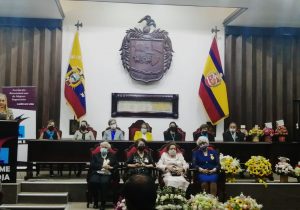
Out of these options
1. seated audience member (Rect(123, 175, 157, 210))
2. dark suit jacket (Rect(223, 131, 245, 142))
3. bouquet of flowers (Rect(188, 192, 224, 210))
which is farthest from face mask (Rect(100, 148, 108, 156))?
seated audience member (Rect(123, 175, 157, 210))

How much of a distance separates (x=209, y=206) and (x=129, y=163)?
2.52 meters

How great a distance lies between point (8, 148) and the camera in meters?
6.92

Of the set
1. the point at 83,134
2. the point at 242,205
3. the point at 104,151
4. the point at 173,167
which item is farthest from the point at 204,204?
the point at 83,134

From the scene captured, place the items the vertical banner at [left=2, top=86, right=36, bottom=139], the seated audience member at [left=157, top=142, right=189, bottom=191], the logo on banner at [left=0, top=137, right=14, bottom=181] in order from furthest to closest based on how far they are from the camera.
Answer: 1. the vertical banner at [left=2, top=86, right=36, bottom=139]
2. the seated audience member at [left=157, top=142, right=189, bottom=191]
3. the logo on banner at [left=0, top=137, right=14, bottom=181]

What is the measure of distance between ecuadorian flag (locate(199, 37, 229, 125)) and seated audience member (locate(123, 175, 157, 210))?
944 centimetres

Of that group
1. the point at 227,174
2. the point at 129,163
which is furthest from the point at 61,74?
the point at 227,174

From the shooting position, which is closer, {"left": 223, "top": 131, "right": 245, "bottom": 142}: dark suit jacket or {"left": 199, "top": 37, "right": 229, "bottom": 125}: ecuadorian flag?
{"left": 223, "top": 131, "right": 245, "bottom": 142}: dark suit jacket

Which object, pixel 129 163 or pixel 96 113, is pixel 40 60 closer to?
pixel 96 113

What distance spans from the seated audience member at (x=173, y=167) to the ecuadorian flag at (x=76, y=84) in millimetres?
3771

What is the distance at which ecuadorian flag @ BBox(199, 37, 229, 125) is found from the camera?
1138cm

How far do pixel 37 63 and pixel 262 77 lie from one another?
589 centimetres

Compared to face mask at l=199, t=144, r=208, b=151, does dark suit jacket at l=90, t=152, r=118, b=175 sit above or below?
below

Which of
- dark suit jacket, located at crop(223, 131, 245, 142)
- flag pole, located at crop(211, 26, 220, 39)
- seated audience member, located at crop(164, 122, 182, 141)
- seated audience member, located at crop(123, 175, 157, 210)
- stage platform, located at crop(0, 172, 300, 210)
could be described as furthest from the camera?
flag pole, located at crop(211, 26, 220, 39)

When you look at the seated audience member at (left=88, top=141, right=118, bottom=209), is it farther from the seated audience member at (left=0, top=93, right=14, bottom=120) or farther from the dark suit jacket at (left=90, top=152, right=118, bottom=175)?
the seated audience member at (left=0, top=93, right=14, bottom=120)
